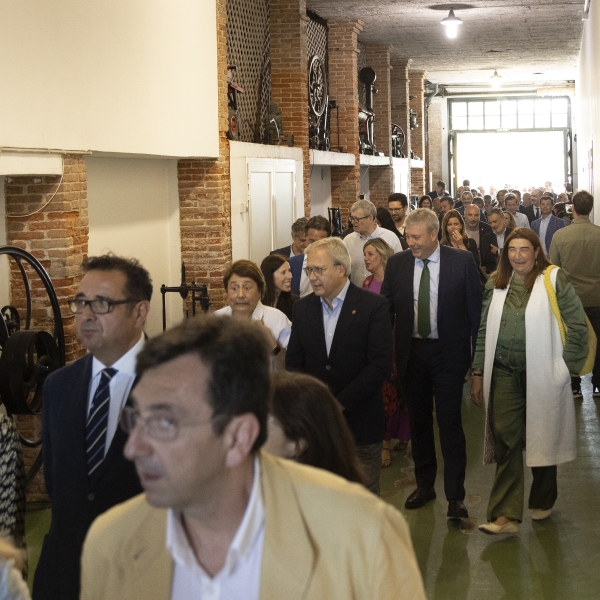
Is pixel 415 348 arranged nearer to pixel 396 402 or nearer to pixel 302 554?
pixel 396 402

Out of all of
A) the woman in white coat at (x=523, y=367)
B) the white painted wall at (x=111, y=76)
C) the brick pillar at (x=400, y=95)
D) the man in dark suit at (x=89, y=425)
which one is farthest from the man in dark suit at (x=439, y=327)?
the brick pillar at (x=400, y=95)

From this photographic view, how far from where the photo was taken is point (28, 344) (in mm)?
5285

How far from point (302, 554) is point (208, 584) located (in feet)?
0.58

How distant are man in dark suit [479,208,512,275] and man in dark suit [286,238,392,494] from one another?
4.96 meters

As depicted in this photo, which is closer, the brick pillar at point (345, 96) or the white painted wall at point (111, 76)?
the white painted wall at point (111, 76)

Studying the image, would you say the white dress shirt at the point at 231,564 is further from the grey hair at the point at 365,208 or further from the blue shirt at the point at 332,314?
the grey hair at the point at 365,208

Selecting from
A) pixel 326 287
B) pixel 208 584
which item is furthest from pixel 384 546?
pixel 326 287

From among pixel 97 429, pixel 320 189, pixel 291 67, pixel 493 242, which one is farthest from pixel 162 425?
pixel 320 189

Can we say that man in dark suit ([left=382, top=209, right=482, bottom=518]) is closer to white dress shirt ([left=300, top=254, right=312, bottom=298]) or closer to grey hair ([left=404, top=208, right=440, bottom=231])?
grey hair ([left=404, top=208, right=440, bottom=231])

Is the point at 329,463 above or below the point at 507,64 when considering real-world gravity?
below

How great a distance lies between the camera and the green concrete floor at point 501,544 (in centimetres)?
471

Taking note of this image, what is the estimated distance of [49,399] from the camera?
2.83 m

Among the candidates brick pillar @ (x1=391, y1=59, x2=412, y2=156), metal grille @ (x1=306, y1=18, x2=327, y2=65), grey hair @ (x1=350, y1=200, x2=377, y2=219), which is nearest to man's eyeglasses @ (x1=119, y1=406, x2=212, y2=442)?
grey hair @ (x1=350, y1=200, x2=377, y2=219)

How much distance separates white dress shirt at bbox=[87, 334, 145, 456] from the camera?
277 cm
